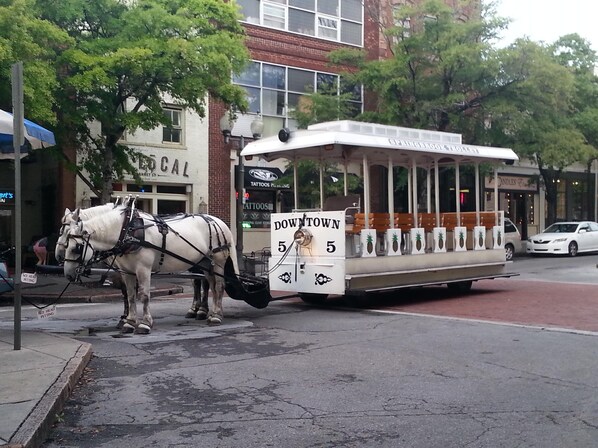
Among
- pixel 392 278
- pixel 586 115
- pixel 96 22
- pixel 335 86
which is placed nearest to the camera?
pixel 392 278

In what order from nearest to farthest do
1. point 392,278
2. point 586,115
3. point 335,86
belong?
1. point 392,278
2. point 335,86
3. point 586,115

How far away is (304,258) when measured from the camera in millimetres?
12852

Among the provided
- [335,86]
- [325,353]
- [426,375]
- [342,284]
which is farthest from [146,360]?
[335,86]

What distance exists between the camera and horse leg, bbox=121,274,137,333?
9859 millimetres

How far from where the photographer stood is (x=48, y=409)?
561 cm

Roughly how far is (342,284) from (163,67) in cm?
769

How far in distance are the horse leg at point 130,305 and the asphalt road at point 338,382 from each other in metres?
0.34

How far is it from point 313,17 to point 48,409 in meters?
25.6

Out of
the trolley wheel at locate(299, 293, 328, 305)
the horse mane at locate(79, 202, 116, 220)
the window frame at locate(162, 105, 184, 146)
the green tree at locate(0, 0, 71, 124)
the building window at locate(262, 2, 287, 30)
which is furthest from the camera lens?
the building window at locate(262, 2, 287, 30)

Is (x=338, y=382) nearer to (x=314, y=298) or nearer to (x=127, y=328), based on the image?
(x=127, y=328)

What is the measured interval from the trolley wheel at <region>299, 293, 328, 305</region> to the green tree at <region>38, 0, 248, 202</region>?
657 cm

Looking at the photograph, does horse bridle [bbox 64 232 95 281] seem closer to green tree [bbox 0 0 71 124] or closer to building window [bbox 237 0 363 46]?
green tree [bbox 0 0 71 124]

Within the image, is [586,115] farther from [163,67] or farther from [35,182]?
[35,182]

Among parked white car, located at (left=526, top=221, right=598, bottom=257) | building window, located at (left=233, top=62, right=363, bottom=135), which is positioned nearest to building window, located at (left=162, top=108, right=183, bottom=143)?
building window, located at (left=233, top=62, right=363, bottom=135)
